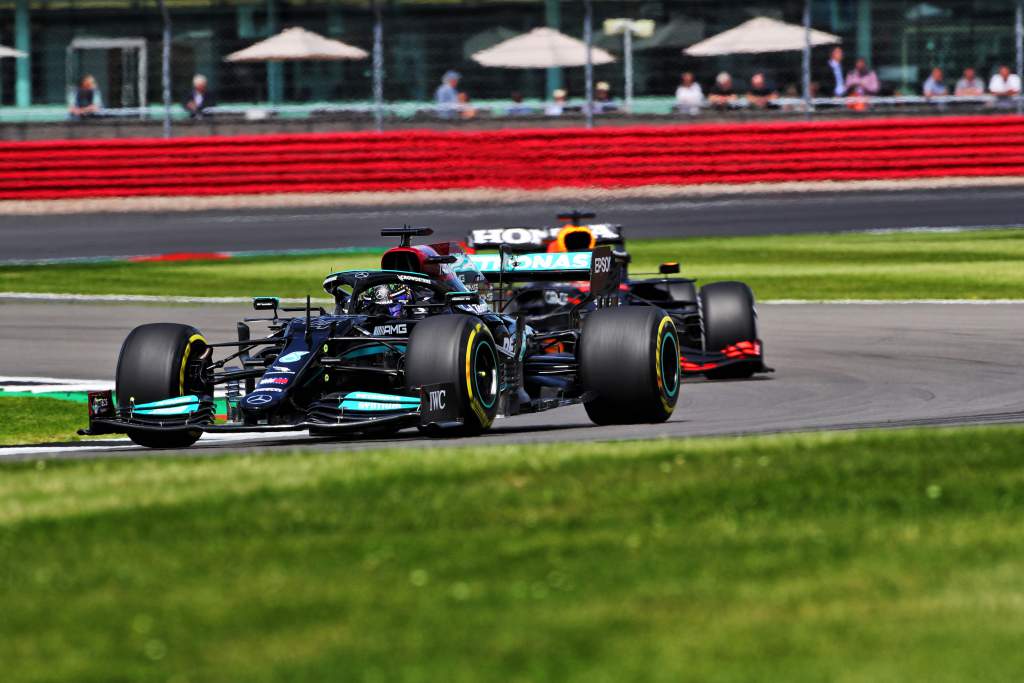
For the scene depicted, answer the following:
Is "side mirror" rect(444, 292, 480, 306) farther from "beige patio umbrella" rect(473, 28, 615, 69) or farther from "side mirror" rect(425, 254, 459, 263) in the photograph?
"beige patio umbrella" rect(473, 28, 615, 69)

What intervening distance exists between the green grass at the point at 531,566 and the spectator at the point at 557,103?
22.3m

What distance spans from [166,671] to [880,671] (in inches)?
76.5

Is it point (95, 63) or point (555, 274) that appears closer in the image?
point (555, 274)

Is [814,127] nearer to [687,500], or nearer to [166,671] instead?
[687,500]

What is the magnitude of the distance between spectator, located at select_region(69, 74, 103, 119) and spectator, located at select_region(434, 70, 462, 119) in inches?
229

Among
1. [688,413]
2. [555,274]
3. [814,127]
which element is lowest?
[688,413]

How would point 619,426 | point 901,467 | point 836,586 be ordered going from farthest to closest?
1. point 619,426
2. point 901,467
3. point 836,586

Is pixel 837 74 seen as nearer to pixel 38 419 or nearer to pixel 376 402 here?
pixel 38 419

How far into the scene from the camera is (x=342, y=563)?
6.27 metres

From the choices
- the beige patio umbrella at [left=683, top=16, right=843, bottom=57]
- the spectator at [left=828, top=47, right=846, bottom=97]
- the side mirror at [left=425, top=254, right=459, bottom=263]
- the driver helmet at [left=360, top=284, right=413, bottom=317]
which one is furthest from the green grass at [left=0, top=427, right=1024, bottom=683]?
the spectator at [left=828, top=47, right=846, bottom=97]

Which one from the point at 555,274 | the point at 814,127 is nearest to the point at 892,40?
the point at 814,127

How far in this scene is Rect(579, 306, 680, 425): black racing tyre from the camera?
479 inches

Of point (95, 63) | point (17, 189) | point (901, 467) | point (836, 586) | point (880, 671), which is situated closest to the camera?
point (880, 671)

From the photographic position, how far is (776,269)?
24.3 meters
